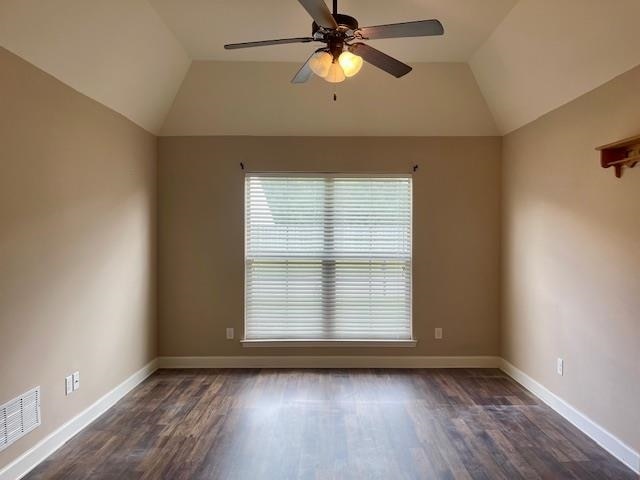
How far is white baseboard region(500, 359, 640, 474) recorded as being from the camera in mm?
2354

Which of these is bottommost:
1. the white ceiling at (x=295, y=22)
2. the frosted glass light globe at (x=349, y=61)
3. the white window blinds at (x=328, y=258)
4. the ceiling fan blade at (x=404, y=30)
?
the white window blinds at (x=328, y=258)

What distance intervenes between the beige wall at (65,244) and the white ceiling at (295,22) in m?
0.97

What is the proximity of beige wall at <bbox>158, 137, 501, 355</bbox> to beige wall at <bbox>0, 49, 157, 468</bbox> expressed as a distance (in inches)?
15.4

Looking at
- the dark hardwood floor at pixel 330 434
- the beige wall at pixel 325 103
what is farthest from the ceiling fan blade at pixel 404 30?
the dark hardwood floor at pixel 330 434

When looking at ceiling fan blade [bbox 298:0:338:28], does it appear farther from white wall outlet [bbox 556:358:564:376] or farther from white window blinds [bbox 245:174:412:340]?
white wall outlet [bbox 556:358:564:376]

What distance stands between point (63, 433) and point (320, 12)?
3.10 metres

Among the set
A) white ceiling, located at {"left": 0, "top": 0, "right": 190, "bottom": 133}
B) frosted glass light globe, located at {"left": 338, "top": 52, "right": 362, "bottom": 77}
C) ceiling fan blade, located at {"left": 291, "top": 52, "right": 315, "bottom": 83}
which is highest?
white ceiling, located at {"left": 0, "top": 0, "right": 190, "bottom": 133}

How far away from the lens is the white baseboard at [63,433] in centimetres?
221

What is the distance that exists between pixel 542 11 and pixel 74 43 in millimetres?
3101

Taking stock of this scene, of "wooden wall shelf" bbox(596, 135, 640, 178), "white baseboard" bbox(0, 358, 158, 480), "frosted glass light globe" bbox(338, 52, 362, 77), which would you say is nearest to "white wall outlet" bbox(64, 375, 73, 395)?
"white baseboard" bbox(0, 358, 158, 480)

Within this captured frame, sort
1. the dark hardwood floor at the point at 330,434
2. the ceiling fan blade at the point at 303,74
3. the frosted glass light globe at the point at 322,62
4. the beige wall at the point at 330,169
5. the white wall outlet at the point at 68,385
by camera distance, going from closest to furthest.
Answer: the frosted glass light globe at the point at 322,62 → the dark hardwood floor at the point at 330,434 → the ceiling fan blade at the point at 303,74 → the white wall outlet at the point at 68,385 → the beige wall at the point at 330,169

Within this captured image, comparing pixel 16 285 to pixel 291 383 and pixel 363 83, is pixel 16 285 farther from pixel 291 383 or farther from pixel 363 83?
pixel 363 83

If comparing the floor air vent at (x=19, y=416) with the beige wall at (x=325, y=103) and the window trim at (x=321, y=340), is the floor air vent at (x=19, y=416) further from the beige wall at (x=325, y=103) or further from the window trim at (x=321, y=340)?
the beige wall at (x=325, y=103)

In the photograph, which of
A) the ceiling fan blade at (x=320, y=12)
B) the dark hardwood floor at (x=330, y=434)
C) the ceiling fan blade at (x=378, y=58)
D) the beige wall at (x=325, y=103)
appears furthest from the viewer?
the beige wall at (x=325, y=103)
